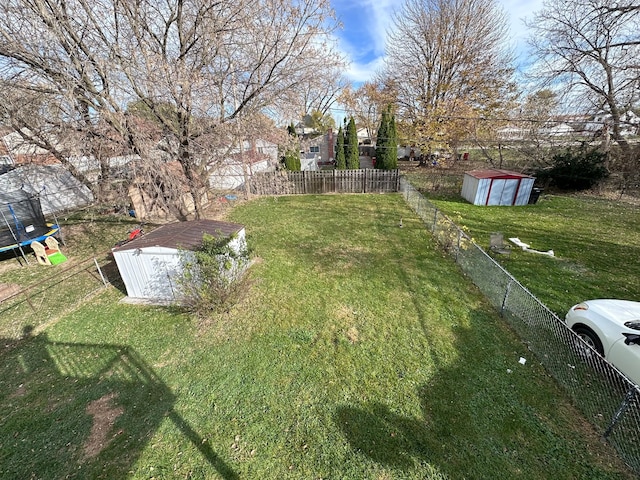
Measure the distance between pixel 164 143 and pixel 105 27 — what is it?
11.3ft

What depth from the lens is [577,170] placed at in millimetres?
15414

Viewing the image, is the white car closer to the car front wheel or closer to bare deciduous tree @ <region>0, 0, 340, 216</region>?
the car front wheel

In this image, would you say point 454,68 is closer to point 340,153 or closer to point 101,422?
point 340,153

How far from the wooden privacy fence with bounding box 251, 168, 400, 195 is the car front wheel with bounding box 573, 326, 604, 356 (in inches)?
550

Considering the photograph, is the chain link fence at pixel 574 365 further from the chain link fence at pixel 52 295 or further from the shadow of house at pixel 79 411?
the chain link fence at pixel 52 295

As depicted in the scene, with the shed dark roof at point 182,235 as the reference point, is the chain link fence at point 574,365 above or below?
below

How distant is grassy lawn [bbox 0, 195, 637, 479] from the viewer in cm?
325

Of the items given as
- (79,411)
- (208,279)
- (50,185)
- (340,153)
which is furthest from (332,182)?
(79,411)

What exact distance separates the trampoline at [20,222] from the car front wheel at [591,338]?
48.2 ft

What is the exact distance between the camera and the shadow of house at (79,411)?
3.33 m

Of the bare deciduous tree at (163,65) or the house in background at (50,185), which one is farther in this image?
the house in background at (50,185)

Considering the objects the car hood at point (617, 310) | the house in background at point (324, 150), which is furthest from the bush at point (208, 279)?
the house in background at point (324, 150)

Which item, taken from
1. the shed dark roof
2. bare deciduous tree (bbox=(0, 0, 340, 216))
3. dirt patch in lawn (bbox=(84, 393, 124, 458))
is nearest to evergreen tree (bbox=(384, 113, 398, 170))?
bare deciduous tree (bbox=(0, 0, 340, 216))

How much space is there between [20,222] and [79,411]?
29.5 feet
